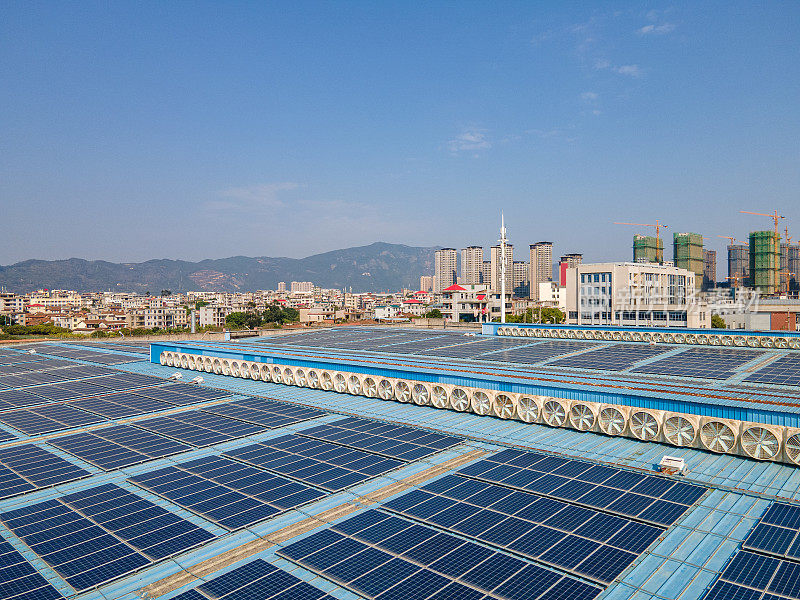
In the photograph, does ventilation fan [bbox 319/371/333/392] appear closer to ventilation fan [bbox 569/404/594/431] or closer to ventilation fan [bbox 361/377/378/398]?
ventilation fan [bbox 361/377/378/398]

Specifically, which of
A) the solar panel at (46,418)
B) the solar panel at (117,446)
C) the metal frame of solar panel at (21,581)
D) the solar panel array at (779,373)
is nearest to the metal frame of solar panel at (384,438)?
the solar panel at (117,446)

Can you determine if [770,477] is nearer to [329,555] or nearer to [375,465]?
[375,465]

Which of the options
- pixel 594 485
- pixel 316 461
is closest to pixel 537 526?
pixel 594 485

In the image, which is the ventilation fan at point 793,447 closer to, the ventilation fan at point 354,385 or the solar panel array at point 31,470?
the ventilation fan at point 354,385

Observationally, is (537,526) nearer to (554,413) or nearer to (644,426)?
(644,426)

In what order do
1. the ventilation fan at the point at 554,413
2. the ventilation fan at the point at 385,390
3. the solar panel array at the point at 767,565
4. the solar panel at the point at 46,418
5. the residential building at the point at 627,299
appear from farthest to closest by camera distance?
the residential building at the point at 627,299 → the ventilation fan at the point at 385,390 → the solar panel at the point at 46,418 → the ventilation fan at the point at 554,413 → the solar panel array at the point at 767,565

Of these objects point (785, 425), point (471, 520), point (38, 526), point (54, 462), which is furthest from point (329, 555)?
point (785, 425)

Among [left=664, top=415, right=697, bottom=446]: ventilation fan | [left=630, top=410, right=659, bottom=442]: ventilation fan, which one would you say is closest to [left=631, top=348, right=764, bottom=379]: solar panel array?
[left=630, top=410, right=659, bottom=442]: ventilation fan

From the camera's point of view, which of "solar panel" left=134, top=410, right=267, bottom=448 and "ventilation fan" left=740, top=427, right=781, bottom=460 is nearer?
"ventilation fan" left=740, top=427, right=781, bottom=460
